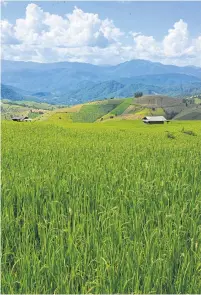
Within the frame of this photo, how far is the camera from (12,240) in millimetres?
5867

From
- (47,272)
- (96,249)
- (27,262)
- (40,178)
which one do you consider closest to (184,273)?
(96,249)

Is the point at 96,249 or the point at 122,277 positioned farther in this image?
the point at 96,249

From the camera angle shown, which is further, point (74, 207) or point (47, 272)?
point (74, 207)

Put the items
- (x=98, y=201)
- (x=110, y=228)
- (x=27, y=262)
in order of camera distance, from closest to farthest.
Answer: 1. (x=27, y=262)
2. (x=110, y=228)
3. (x=98, y=201)

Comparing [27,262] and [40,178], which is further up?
[40,178]

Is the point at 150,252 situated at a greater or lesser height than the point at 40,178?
lesser

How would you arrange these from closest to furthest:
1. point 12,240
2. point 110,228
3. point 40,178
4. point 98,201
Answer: point 110,228 < point 12,240 < point 98,201 < point 40,178

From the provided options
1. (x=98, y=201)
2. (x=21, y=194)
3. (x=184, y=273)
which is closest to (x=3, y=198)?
(x=21, y=194)

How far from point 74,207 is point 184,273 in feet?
9.01

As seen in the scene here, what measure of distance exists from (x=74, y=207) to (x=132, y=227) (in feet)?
4.27

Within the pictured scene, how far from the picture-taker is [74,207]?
22.0 feet

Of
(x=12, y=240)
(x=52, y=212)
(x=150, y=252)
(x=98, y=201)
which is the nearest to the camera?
(x=150, y=252)

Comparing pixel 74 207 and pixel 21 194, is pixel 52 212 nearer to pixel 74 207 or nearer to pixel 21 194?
pixel 74 207

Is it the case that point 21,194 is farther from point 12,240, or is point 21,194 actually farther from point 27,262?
point 27,262
